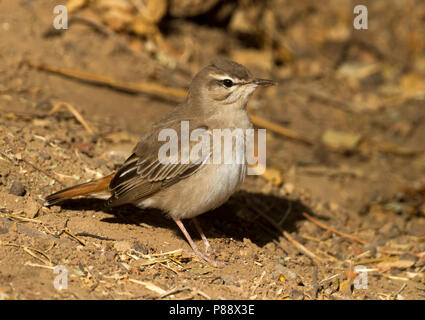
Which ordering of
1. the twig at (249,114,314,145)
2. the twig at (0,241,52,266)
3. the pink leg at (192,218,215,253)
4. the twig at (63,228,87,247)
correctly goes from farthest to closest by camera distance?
the twig at (249,114,314,145) → the pink leg at (192,218,215,253) → the twig at (63,228,87,247) → the twig at (0,241,52,266)

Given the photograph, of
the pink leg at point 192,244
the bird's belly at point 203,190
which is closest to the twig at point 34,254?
the bird's belly at point 203,190

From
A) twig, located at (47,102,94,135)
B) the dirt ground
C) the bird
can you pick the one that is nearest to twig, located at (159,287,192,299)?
the dirt ground

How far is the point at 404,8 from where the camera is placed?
1242 centimetres

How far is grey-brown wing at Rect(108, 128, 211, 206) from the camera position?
234 inches

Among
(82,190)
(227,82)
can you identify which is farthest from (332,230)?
(82,190)

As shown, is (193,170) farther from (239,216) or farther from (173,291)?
(239,216)

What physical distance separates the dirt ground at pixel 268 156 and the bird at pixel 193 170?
0.32 metres

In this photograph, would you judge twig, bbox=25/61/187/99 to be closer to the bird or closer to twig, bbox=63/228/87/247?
the bird

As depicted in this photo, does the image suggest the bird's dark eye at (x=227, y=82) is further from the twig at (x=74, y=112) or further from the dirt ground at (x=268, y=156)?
the twig at (x=74, y=112)

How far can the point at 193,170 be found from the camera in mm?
5844

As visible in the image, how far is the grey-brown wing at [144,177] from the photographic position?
595 centimetres

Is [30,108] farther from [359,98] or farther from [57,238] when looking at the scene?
[359,98]

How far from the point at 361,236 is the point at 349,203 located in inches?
35.6

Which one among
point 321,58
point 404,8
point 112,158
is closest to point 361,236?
point 112,158
